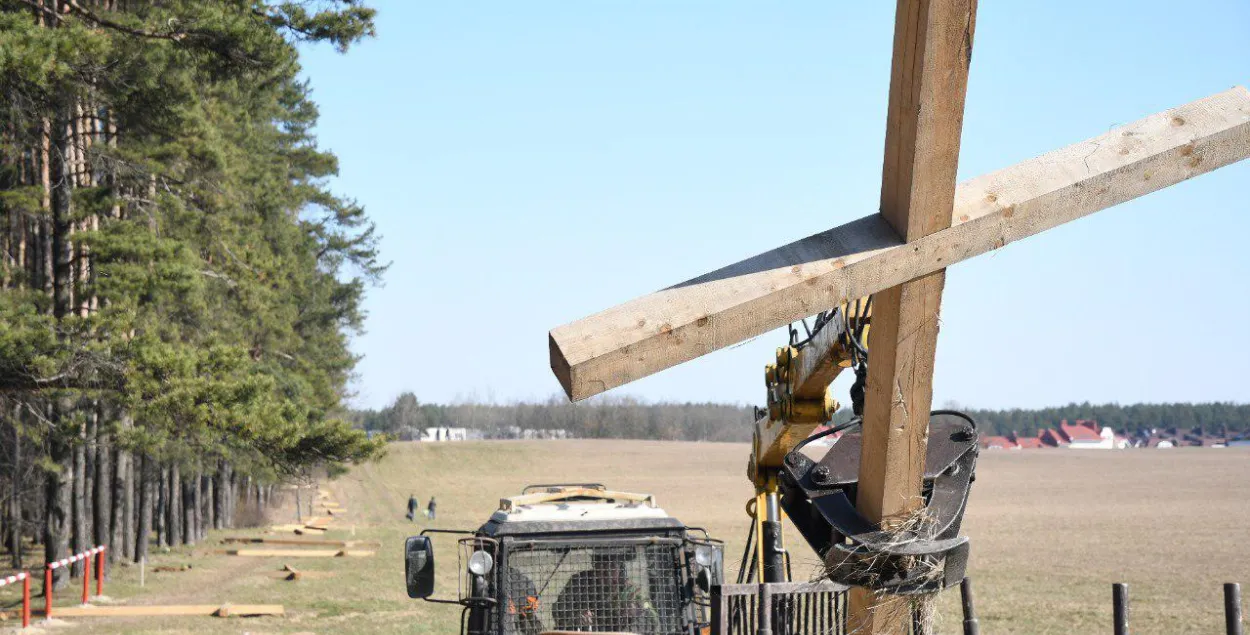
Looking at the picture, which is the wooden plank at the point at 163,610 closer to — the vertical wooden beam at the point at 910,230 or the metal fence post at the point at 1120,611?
the metal fence post at the point at 1120,611

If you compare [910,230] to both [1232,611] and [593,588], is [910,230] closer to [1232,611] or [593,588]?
[1232,611]

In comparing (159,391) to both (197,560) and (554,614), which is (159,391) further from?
(197,560)

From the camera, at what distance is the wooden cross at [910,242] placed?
Answer: 2.61m

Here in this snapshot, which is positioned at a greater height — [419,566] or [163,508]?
[419,566]

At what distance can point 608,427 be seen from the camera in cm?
16750

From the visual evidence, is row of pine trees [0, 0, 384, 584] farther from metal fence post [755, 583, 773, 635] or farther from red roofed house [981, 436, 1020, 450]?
red roofed house [981, 436, 1020, 450]

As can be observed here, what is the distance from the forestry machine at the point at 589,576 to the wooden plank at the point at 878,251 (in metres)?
4.96

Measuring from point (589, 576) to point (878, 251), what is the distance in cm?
533

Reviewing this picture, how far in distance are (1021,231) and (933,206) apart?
0.90 feet

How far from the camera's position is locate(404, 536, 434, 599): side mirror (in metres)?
7.18

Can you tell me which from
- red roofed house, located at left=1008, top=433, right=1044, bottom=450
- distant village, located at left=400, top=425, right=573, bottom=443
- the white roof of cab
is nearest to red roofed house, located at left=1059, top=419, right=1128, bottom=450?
red roofed house, located at left=1008, top=433, right=1044, bottom=450

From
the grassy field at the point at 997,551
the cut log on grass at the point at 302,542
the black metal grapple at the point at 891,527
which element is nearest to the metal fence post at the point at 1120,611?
the grassy field at the point at 997,551

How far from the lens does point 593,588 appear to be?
7727 mm

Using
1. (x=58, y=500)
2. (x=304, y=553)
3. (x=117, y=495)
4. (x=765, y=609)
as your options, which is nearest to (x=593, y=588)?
(x=765, y=609)
